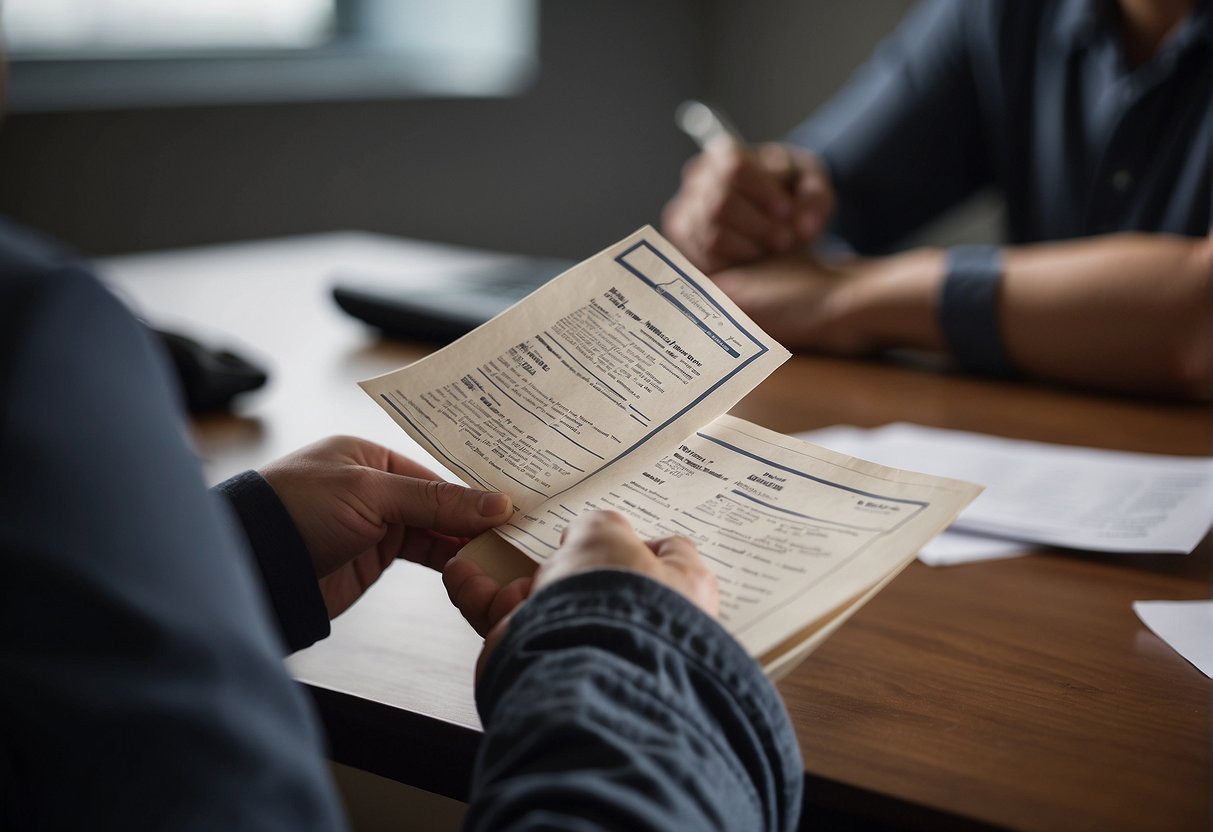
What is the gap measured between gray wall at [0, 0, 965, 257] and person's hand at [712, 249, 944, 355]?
1.66 m

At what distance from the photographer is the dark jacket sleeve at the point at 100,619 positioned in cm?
31

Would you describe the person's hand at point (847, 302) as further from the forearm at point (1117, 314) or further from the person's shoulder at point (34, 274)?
the person's shoulder at point (34, 274)

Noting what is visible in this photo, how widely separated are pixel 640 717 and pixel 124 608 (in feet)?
0.59

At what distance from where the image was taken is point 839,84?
12.7 ft

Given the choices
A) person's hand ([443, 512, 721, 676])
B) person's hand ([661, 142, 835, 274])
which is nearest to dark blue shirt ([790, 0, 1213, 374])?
person's hand ([661, 142, 835, 274])

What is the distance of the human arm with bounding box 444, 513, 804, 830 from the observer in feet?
1.30

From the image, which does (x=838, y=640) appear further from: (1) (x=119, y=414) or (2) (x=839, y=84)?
(2) (x=839, y=84)

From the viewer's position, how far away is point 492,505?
56 cm

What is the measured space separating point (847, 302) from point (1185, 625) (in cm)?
60

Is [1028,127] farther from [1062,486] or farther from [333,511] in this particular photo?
[333,511]

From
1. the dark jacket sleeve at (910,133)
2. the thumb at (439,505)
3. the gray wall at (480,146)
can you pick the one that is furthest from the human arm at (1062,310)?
the gray wall at (480,146)

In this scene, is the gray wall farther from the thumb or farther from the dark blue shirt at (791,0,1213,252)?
the thumb

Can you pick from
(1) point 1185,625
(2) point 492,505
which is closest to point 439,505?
(2) point 492,505

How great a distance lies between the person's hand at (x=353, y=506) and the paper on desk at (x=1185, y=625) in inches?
13.1
